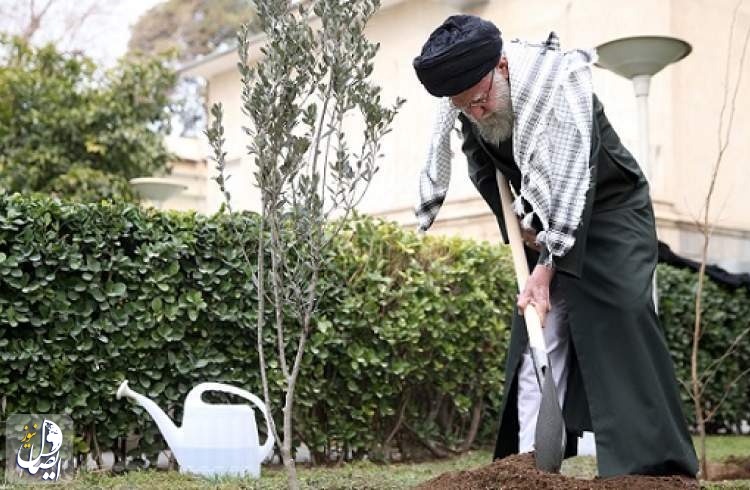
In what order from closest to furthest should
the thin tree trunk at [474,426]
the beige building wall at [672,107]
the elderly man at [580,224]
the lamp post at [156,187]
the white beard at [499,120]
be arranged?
the elderly man at [580,224] < the white beard at [499,120] < the thin tree trunk at [474,426] < the beige building wall at [672,107] < the lamp post at [156,187]

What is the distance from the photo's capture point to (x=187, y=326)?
500 cm

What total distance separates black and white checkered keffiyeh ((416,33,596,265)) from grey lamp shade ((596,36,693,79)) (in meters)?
2.94

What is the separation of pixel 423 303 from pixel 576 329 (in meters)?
2.53

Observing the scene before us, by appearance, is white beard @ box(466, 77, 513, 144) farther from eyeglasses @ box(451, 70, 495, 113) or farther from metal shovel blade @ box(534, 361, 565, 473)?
metal shovel blade @ box(534, 361, 565, 473)

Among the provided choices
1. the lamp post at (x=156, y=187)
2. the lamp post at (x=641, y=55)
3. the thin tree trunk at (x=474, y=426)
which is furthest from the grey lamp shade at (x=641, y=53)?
the lamp post at (x=156, y=187)

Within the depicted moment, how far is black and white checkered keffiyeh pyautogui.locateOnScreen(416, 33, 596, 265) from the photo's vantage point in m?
3.00

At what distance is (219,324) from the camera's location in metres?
5.09

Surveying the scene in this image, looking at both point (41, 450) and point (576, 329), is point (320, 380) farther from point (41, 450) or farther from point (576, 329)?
→ point (576, 329)

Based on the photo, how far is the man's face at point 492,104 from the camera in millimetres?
3107

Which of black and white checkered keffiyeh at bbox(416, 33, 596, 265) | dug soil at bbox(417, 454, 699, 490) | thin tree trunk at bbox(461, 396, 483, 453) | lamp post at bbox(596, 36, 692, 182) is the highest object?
lamp post at bbox(596, 36, 692, 182)

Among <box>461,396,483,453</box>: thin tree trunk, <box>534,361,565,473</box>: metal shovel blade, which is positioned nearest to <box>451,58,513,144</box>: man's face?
<box>534,361,565,473</box>: metal shovel blade

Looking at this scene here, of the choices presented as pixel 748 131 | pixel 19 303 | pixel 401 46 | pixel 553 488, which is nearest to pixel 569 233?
pixel 553 488

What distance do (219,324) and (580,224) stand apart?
256 cm

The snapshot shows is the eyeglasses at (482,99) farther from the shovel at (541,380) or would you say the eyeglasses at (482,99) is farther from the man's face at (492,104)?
the shovel at (541,380)
